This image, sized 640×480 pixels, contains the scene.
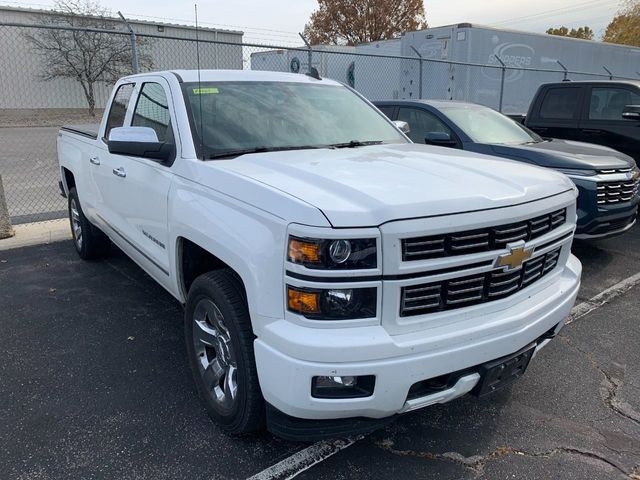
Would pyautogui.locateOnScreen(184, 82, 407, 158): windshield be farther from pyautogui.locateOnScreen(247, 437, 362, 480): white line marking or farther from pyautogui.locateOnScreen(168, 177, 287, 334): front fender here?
→ pyautogui.locateOnScreen(247, 437, 362, 480): white line marking

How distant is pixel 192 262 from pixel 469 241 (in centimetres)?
166

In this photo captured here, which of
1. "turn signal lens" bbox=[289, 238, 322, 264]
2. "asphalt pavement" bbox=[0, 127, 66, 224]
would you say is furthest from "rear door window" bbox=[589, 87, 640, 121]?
"asphalt pavement" bbox=[0, 127, 66, 224]

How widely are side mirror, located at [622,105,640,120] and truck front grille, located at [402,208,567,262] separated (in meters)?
5.94

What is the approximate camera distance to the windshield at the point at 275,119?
10.7 ft

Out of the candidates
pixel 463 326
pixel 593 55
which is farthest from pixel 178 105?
pixel 593 55

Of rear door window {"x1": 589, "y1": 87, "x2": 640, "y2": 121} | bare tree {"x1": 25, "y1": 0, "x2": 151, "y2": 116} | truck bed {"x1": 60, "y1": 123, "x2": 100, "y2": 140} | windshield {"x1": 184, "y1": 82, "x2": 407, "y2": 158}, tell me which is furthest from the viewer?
bare tree {"x1": 25, "y1": 0, "x2": 151, "y2": 116}

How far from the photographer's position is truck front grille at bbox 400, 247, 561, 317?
2.19 metres

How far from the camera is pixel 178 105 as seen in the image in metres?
3.34

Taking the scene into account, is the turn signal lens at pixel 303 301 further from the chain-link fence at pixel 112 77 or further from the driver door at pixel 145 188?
the chain-link fence at pixel 112 77

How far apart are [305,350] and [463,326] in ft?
2.40

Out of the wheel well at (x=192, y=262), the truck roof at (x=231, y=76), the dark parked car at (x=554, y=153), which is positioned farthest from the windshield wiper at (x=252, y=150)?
the dark parked car at (x=554, y=153)

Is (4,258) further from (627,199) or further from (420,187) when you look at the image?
(627,199)

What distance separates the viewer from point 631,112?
289 inches

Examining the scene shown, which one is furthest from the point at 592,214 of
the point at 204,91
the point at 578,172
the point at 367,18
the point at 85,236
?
the point at 367,18
